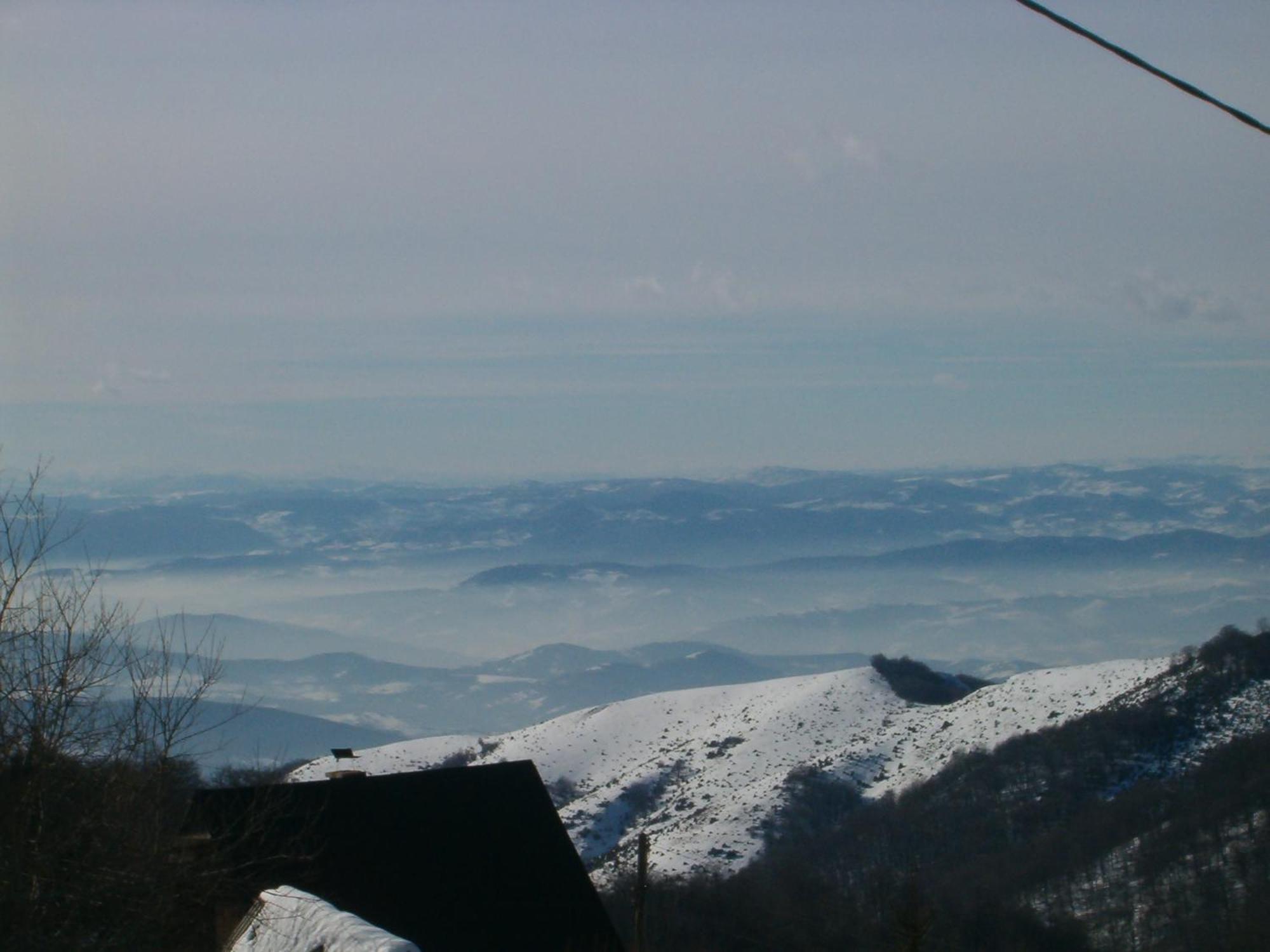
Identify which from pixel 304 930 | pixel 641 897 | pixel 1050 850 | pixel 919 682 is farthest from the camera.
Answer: pixel 919 682

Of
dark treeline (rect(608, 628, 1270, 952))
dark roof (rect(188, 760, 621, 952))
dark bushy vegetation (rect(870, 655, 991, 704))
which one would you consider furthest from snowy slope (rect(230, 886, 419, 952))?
dark bushy vegetation (rect(870, 655, 991, 704))

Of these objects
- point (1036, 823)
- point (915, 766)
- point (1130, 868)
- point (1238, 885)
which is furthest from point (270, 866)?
point (915, 766)

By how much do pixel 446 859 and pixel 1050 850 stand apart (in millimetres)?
82209

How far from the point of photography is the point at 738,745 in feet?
463

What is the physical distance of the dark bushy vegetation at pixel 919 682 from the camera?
15862 centimetres

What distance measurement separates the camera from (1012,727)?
13438 centimetres

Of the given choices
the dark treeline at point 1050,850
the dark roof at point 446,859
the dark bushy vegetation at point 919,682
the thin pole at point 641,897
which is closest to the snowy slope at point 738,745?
the dark bushy vegetation at point 919,682

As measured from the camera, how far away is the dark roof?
81.0ft

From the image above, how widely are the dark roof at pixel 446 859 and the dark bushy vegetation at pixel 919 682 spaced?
440ft

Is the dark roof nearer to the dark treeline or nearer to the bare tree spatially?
the bare tree

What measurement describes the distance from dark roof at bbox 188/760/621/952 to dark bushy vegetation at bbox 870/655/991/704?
440 feet

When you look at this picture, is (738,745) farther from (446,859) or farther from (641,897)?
(641,897)

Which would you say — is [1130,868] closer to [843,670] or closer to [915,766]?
[915,766]

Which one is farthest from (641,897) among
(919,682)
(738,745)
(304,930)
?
(919,682)
